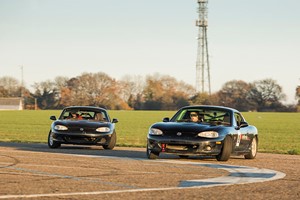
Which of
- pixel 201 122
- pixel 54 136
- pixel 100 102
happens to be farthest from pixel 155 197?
pixel 100 102

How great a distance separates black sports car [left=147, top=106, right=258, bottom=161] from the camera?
15023 mm

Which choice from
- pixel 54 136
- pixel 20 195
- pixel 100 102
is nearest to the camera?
pixel 20 195

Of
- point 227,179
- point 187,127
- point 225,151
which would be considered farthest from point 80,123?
point 227,179

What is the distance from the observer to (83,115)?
21266 mm

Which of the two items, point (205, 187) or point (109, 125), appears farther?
point (109, 125)

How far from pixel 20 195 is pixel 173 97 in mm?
149945

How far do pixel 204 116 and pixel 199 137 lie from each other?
Result: 78.9 inches

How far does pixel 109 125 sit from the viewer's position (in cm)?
2006

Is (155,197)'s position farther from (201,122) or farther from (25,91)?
(25,91)

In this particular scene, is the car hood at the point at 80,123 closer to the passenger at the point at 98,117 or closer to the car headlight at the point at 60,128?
the car headlight at the point at 60,128

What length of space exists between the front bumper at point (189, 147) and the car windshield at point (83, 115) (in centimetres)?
588

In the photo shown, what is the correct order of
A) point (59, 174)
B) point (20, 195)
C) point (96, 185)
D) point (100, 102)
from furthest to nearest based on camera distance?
point (100, 102) < point (59, 174) < point (96, 185) < point (20, 195)

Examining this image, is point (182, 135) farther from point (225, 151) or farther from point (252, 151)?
point (252, 151)

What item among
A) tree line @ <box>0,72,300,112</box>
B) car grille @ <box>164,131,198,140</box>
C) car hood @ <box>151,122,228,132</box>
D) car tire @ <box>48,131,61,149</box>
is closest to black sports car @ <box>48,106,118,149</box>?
car tire @ <box>48,131,61,149</box>
